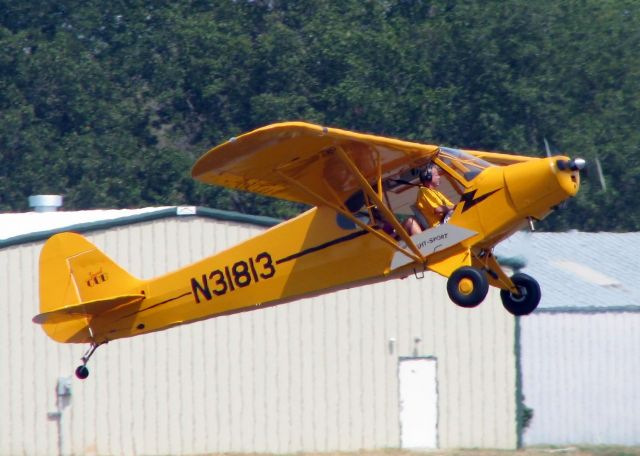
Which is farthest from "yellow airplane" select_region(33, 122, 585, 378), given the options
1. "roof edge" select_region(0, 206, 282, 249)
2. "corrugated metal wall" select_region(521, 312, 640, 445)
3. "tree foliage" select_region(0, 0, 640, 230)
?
"tree foliage" select_region(0, 0, 640, 230)

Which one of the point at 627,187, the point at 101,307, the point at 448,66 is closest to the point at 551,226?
the point at 627,187

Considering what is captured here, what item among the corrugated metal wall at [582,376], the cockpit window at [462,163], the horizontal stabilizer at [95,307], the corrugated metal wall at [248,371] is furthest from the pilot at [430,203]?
the corrugated metal wall at [582,376]

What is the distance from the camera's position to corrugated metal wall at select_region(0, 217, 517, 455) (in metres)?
20.5

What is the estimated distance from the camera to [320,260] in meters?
13.7

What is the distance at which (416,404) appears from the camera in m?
21.8

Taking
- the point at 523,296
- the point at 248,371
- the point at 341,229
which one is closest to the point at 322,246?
the point at 341,229

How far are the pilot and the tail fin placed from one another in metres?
3.81

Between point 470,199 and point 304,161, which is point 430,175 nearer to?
point 470,199

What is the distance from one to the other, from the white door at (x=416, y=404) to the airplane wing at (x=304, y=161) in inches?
342

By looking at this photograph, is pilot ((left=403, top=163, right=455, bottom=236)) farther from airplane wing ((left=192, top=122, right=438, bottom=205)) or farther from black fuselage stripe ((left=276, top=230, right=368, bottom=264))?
black fuselage stripe ((left=276, top=230, right=368, bottom=264))

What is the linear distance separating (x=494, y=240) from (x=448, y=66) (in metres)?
28.5

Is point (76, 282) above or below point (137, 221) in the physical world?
below

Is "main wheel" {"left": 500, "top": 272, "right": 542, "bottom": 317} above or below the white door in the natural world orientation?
above

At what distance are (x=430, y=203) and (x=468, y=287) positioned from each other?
102 cm
